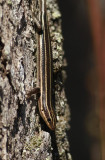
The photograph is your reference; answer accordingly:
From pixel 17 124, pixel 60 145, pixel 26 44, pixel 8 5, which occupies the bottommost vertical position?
pixel 60 145

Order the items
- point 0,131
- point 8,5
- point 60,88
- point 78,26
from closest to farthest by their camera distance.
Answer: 1. point 0,131
2. point 8,5
3. point 60,88
4. point 78,26

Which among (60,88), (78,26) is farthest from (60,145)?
(78,26)

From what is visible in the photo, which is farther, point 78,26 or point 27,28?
point 78,26

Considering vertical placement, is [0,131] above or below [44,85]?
below

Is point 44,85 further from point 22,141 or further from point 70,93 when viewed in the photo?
point 70,93

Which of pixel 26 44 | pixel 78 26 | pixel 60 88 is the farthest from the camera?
pixel 78 26

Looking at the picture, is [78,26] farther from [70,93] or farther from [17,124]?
[17,124]
